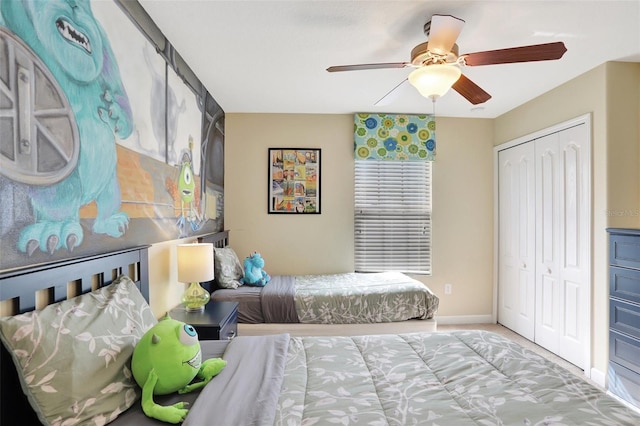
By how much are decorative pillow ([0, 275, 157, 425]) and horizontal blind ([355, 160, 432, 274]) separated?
3.09m

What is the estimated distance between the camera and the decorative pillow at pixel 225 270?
9.98 ft

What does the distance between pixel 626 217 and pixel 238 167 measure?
149 inches

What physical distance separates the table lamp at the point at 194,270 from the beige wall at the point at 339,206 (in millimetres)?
1604

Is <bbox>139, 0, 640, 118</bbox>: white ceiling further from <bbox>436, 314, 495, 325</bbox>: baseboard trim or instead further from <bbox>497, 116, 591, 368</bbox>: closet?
<bbox>436, 314, 495, 325</bbox>: baseboard trim

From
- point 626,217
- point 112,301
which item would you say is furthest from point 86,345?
point 626,217

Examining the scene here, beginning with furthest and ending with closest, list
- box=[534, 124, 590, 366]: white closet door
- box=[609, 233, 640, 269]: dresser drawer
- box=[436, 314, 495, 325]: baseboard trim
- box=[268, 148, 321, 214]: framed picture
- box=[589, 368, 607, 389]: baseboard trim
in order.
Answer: box=[436, 314, 495, 325]: baseboard trim, box=[268, 148, 321, 214]: framed picture, box=[534, 124, 590, 366]: white closet door, box=[589, 368, 607, 389]: baseboard trim, box=[609, 233, 640, 269]: dresser drawer

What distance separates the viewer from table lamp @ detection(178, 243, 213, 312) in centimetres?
228

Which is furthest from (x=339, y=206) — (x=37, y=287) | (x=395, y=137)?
(x=37, y=287)

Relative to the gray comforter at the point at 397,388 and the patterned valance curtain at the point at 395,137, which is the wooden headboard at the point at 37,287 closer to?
the gray comforter at the point at 397,388

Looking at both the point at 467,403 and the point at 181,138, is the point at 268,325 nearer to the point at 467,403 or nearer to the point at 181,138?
the point at 181,138

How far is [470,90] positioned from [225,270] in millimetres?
2559

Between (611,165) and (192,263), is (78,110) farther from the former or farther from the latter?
(611,165)

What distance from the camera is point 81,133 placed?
1.39 metres

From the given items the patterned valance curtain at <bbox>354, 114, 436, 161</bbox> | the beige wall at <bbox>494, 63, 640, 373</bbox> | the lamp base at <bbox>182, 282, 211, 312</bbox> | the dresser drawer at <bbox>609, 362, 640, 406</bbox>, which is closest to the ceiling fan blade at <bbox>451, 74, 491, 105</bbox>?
the beige wall at <bbox>494, 63, 640, 373</bbox>
